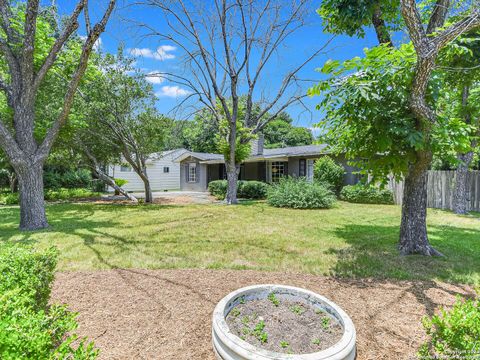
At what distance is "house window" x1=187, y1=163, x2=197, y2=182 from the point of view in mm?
23156

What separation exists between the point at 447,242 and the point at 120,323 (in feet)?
21.7

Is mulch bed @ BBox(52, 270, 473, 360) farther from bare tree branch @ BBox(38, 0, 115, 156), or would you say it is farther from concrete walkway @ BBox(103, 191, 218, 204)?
concrete walkway @ BBox(103, 191, 218, 204)

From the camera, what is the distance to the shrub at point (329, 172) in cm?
1396

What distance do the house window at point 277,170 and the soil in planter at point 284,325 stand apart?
594 inches

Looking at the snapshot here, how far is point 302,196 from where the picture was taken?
38.1 ft

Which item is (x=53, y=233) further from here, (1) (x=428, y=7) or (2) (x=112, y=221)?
(1) (x=428, y=7)

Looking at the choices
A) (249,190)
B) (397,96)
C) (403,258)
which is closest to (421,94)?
(397,96)

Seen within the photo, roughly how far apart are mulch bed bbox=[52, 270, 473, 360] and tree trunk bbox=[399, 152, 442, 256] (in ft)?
4.90

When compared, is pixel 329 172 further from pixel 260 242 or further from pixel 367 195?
pixel 260 242

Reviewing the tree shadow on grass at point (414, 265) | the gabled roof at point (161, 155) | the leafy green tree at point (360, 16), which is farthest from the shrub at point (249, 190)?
the leafy green tree at point (360, 16)

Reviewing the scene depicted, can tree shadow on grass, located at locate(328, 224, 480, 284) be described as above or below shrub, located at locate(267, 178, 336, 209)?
below

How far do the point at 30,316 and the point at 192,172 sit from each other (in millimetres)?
22158

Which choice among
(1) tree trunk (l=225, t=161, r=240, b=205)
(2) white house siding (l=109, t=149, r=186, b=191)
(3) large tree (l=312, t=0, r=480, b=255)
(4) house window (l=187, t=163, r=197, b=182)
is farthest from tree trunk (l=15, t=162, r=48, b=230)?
(2) white house siding (l=109, t=149, r=186, b=191)

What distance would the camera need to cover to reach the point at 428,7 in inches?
243
